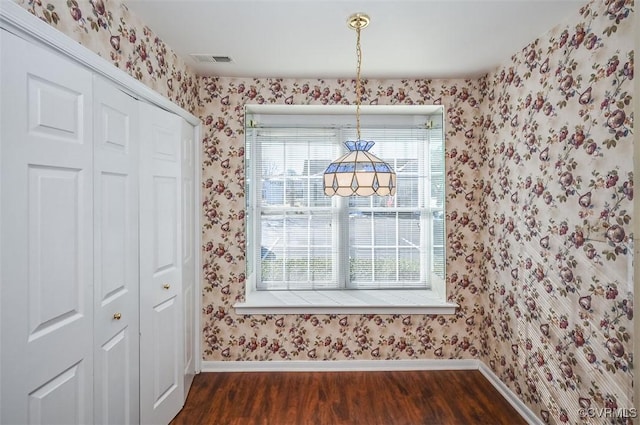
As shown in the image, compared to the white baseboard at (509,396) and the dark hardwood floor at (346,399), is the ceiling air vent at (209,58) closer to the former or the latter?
the dark hardwood floor at (346,399)

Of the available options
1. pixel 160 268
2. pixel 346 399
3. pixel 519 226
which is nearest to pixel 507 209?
pixel 519 226

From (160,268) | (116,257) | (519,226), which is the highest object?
(519,226)

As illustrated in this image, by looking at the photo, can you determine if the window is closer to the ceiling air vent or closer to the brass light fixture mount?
the ceiling air vent

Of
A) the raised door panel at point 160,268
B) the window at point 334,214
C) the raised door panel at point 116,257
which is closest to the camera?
the raised door panel at point 116,257

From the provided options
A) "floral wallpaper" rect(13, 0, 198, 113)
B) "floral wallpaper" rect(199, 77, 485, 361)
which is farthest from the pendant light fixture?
"floral wallpaper" rect(199, 77, 485, 361)

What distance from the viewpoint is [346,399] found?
2.50m

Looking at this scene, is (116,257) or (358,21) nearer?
(116,257)

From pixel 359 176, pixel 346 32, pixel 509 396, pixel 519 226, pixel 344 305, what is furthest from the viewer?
pixel 344 305

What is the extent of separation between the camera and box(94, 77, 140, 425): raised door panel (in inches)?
62.9

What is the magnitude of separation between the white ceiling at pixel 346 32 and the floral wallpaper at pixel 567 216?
0.82 feet

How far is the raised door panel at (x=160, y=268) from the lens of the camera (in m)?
1.97

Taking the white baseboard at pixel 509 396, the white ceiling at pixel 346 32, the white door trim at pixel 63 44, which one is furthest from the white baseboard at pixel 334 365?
the white ceiling at pixel 346 32

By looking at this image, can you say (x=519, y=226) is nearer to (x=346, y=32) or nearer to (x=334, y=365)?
(x=346, y=32)

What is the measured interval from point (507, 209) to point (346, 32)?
170cm
